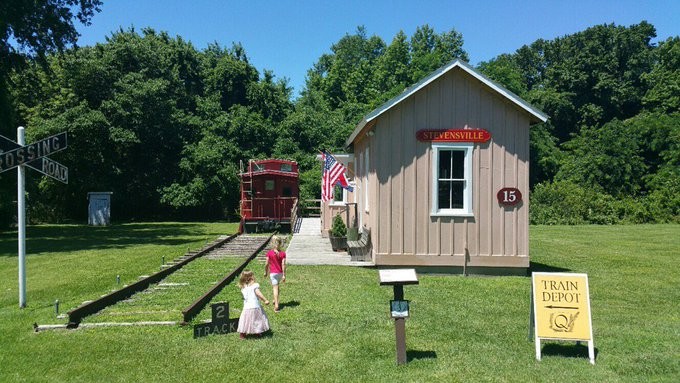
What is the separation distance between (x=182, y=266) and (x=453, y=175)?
6.91 metres

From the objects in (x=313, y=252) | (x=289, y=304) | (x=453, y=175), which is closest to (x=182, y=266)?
(x=313, y=252)

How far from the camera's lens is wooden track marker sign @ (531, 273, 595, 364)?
727cm

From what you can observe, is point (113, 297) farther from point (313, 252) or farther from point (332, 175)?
point (332, 175)

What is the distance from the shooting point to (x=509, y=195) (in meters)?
14.0

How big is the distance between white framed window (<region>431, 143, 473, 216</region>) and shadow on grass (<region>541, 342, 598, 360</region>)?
6.27m

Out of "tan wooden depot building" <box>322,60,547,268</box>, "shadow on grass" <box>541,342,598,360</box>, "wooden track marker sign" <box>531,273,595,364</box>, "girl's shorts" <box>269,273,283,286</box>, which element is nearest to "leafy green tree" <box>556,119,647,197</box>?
"tan wooden depot building" <box>322,60,547,268</box>

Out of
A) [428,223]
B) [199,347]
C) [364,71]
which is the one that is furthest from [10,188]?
→ [364,71]

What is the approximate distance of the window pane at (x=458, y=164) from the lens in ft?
46.6

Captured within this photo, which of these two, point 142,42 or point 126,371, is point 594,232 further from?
point 142,42

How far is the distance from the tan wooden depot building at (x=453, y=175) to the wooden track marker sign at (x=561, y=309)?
641 centimetres

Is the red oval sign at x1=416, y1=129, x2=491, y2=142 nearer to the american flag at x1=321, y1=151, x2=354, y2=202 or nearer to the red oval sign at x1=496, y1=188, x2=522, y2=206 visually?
the red oval sign at x1=496, y1=188, x2=522, y2=206

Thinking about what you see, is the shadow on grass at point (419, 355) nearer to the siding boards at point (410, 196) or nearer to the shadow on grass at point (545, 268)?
the siding boards at point (410, 196)

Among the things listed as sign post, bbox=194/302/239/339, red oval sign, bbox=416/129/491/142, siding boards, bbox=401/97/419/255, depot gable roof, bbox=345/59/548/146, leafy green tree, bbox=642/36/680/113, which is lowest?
sign post, bbox=194/302/239/339

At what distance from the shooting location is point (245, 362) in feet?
22.7
